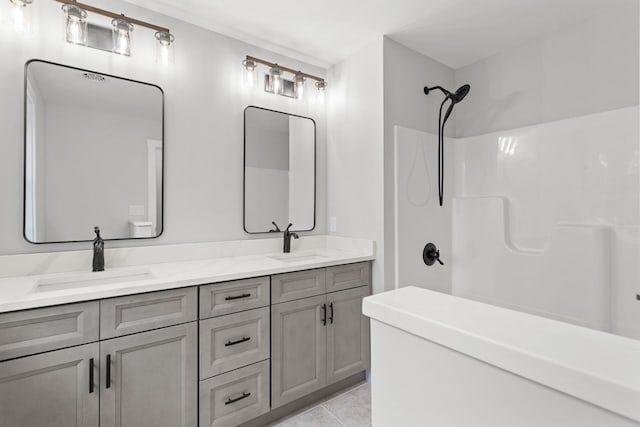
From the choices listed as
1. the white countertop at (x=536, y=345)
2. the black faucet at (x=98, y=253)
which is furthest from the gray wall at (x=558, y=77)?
the black faucet at (x=98, y=253)

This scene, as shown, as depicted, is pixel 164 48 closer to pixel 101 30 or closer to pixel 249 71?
pixel 101 30

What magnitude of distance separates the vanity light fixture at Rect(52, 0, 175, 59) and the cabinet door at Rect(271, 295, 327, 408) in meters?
1.71

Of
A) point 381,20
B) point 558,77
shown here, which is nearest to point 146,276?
point 381,20

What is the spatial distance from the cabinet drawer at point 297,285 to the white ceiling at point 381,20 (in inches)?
64.5

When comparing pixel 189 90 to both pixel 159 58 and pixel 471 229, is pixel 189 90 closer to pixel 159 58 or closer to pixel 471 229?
pixel 159 58

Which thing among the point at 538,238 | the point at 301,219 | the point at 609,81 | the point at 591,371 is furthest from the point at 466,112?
the point at 591,371

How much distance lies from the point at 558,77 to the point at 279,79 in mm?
1958

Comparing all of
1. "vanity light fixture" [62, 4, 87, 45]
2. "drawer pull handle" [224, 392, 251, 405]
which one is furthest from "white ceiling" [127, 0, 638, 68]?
"drawer pull handle" [224, 392, 251, 405]

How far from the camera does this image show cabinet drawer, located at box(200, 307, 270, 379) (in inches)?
64.1

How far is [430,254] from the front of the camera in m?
2.56

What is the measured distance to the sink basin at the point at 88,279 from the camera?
5.11 feet

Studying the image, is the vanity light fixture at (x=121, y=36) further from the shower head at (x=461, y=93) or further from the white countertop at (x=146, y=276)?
the shower head at (x=461, y=93)

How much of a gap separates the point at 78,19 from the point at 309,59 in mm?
1533

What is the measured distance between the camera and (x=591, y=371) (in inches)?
17.8
